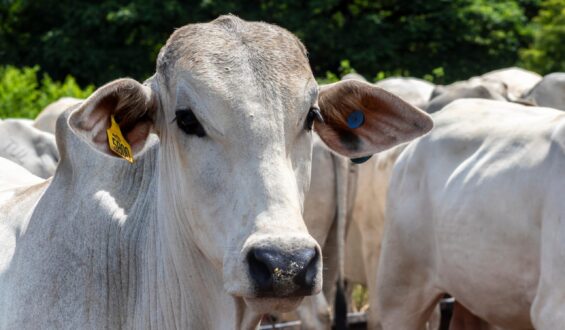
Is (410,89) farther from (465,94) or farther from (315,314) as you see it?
(315,314)

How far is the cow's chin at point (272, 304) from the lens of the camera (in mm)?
3031

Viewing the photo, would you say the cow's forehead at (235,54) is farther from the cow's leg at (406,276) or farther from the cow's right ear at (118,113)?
the cow's leg at (406,276)

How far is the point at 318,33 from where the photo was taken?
66.5 feet

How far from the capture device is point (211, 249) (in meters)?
3.31

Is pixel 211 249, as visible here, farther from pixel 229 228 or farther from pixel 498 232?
pixel 498 232

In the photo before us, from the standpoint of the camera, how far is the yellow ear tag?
3391 mm

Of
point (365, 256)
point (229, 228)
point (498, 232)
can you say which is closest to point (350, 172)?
point (365, 256)

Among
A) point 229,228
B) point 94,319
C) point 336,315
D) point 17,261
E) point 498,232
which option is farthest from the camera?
point 336,315

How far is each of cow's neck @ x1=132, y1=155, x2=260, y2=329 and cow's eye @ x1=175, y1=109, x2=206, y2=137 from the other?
0.28 meters

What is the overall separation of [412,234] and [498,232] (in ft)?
2.52

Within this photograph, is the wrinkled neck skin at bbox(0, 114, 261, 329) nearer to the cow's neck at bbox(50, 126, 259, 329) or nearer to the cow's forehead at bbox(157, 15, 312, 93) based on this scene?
the cow's neck at bbox(50, 126, 259, 329)

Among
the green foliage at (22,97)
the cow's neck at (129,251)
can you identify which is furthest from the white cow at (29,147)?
the green foliage at (22,97)

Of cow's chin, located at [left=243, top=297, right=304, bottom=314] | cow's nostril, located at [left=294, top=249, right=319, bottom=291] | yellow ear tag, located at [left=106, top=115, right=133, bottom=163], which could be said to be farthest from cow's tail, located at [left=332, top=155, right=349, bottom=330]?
cow's nostril, located at [left=294, top=249, right=319, bottom=291]

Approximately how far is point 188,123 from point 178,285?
57 centimetres
